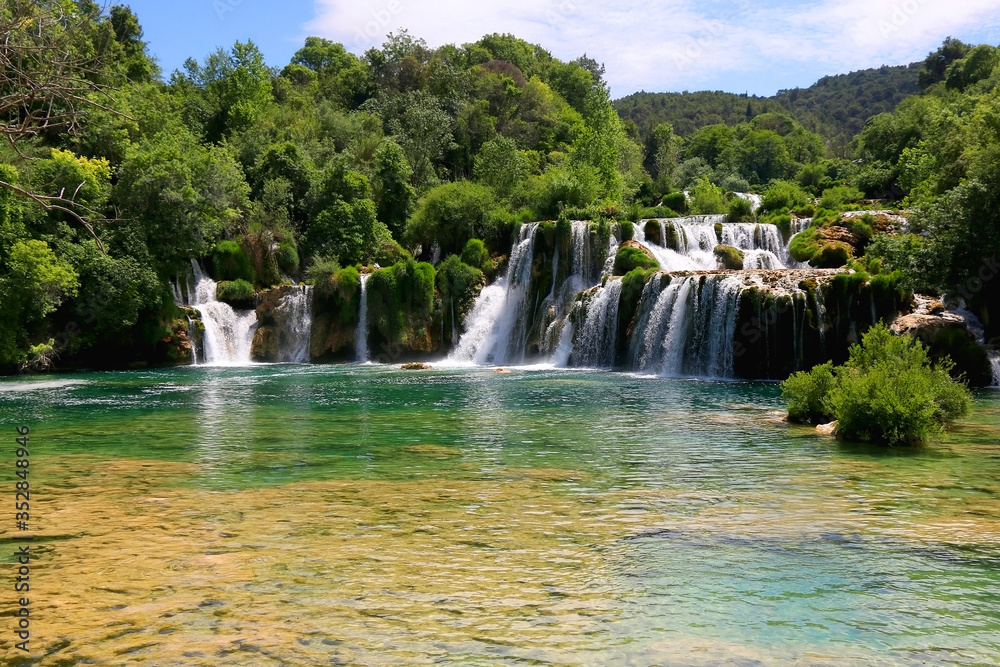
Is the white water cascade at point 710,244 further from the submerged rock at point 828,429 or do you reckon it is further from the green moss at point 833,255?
the submerged rock at point 828,429

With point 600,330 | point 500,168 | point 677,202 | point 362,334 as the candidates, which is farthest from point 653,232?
point 500,168

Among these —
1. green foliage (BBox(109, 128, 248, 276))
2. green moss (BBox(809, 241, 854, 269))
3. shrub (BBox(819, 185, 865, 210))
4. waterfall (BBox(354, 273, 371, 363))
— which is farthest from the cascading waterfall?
shrub (BBox(819, 185, 865, 210))

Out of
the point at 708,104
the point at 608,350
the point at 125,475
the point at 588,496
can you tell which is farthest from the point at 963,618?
the point at 708,104

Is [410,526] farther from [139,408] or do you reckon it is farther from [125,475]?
[139,408]

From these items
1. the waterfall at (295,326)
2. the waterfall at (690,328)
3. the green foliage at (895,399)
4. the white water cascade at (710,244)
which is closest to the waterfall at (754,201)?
the white water cascade at (710,244)

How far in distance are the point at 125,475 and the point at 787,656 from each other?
10042 mm

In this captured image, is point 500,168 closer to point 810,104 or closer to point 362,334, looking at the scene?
point 362,334

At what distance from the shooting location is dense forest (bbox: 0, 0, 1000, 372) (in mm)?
30734

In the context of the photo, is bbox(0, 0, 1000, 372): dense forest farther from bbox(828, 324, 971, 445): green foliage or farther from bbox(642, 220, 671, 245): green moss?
bbox(828, 324, 971, 445): green foliage

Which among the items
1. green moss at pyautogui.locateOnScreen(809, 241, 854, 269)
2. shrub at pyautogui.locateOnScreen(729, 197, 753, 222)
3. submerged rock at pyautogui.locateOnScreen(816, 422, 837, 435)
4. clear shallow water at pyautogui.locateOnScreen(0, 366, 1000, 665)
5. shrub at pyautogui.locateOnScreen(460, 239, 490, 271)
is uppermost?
shrub at pyautogui.locateOnScreen(729, 197, 753, 222)

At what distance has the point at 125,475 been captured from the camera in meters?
12.2

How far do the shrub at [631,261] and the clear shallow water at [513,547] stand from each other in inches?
773

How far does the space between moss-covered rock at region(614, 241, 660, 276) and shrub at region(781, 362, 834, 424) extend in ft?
59.8

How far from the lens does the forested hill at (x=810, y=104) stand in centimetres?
13550
